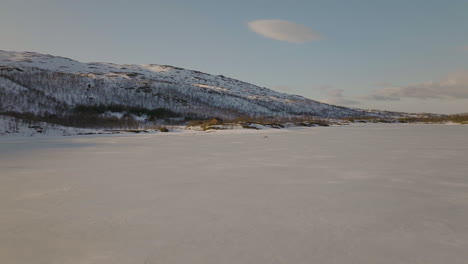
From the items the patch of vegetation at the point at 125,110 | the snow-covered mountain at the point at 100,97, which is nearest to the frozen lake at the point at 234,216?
the snow-covered mountain at the point at 100,97

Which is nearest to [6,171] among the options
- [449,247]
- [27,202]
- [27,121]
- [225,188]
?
[27,202]

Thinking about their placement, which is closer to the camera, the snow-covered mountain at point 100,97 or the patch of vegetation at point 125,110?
the snow-covered mountain at point 100,97

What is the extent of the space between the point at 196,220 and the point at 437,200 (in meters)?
3.10

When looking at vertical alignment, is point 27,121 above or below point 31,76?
below

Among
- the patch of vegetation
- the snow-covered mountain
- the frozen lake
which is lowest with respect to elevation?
the frozen lake

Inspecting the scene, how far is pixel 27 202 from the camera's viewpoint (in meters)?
3.59

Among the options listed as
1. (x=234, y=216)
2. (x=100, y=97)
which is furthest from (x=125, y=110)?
(x=234, y=216)

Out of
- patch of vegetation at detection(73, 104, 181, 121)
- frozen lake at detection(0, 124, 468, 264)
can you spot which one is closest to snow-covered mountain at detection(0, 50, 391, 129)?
patch of vegetation at detection(73, 104, 181, 121)

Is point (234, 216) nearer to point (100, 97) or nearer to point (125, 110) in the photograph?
point (125, 110)

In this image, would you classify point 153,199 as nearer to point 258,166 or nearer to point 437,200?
point 258,166

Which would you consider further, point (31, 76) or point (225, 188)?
point (31, 76)

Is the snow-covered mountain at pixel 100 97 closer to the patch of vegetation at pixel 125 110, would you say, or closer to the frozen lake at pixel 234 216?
the patch of vegetation at pixel 125 110

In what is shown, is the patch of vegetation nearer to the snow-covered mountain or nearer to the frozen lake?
the snow-covered mountain

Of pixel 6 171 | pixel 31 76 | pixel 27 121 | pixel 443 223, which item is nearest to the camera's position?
pixel 443 223
